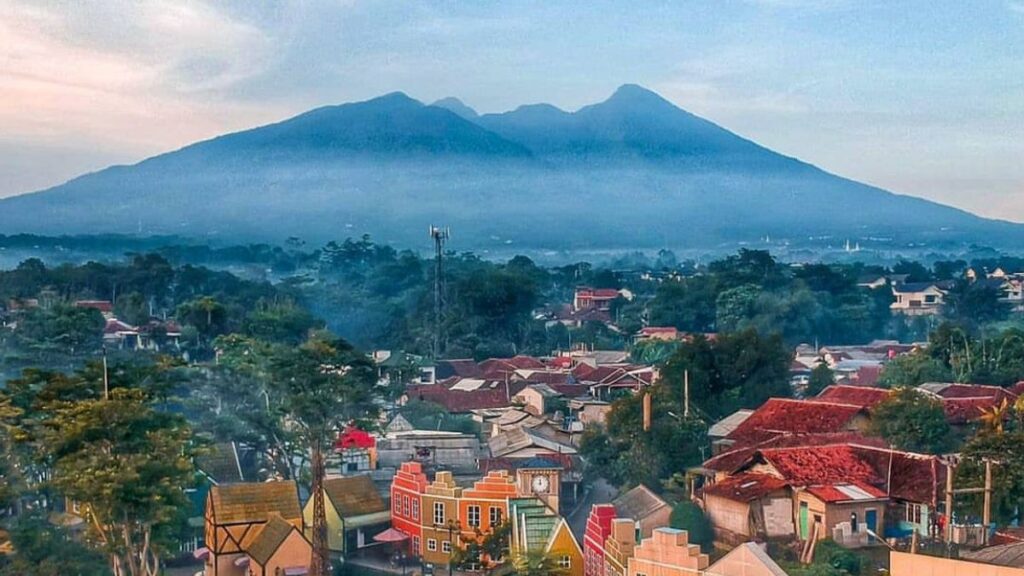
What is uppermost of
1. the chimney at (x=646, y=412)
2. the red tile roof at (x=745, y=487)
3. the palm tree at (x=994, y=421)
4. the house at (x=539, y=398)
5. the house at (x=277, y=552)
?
the palm tree at (x=994, y=421)

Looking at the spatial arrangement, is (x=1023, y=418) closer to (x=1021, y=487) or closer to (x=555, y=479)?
(x=1021, y=487)

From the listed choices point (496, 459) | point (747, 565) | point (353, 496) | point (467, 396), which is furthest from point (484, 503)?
point (467, 396)

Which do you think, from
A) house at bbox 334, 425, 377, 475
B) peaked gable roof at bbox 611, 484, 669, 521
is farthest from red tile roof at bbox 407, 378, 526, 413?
peaked gable roof at bbox 611, 484, 669, 521

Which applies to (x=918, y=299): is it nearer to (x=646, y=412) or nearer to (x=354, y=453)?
(x=646, y=412)

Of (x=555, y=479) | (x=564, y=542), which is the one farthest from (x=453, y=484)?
(x=564, y=542)

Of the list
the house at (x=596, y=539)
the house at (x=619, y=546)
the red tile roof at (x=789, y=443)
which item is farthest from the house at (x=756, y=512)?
the house at (x=619, y=546)

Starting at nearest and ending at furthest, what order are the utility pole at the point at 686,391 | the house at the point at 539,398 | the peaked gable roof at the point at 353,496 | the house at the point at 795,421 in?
the peaked gable roof at the point at 353,496, the house at the point at 795,421, the utility pole at the point at 686,391, the house at the point at 539,398

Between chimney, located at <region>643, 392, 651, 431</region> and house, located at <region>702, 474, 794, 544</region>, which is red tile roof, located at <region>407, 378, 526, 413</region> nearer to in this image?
chimney, located at <region>643, 392, 651, 431</region>

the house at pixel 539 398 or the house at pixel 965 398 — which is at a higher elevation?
the house at pixel 965 398

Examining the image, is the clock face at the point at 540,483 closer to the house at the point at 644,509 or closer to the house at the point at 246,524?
the house at the point at 644,509
